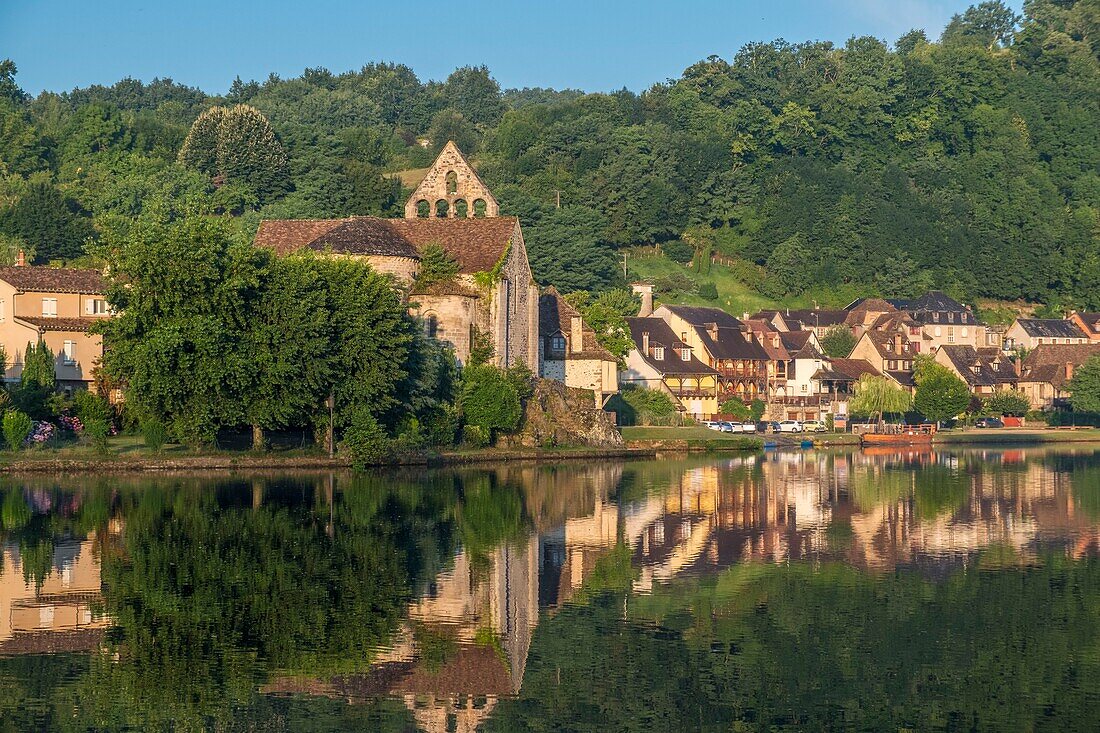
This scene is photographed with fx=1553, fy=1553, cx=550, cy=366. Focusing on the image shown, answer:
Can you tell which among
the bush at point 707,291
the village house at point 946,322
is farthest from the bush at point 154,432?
Answer: the village house at point 946,322

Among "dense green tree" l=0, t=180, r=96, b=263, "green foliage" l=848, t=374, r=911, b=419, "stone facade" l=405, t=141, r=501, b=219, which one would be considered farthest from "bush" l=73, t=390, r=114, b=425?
"green foliage" l=848, t=374, r=911, b=419

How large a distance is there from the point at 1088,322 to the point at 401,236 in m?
115

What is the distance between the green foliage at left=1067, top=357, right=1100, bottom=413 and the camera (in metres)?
133

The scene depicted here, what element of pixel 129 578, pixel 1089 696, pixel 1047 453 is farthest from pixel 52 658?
pixel 1047 453

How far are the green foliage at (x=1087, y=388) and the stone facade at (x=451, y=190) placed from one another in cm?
6576

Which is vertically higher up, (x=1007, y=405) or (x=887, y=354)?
(x=887, y=354)

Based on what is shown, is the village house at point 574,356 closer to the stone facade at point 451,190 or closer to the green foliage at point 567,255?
the stone facade at point 451,190

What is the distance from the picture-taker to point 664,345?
409 feet

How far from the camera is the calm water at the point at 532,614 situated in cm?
2195

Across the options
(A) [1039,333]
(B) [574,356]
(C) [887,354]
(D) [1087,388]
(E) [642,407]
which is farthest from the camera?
(A) [1039,333]

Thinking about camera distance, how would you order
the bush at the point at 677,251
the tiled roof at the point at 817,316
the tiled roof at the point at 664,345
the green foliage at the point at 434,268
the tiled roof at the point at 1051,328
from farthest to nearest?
1. the bush at the point at 677,251
2. the tiled roof at the point at 1051,328
3. the tiled roof at the point at 817,316
4. the tiled roof at the point at 664,345
5. the green foliage at the point at 434,268

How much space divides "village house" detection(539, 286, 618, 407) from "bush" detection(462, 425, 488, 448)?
18.0 meters

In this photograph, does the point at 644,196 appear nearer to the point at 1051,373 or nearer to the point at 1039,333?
the point at 1039,333

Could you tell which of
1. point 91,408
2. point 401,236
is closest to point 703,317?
point 401,236
